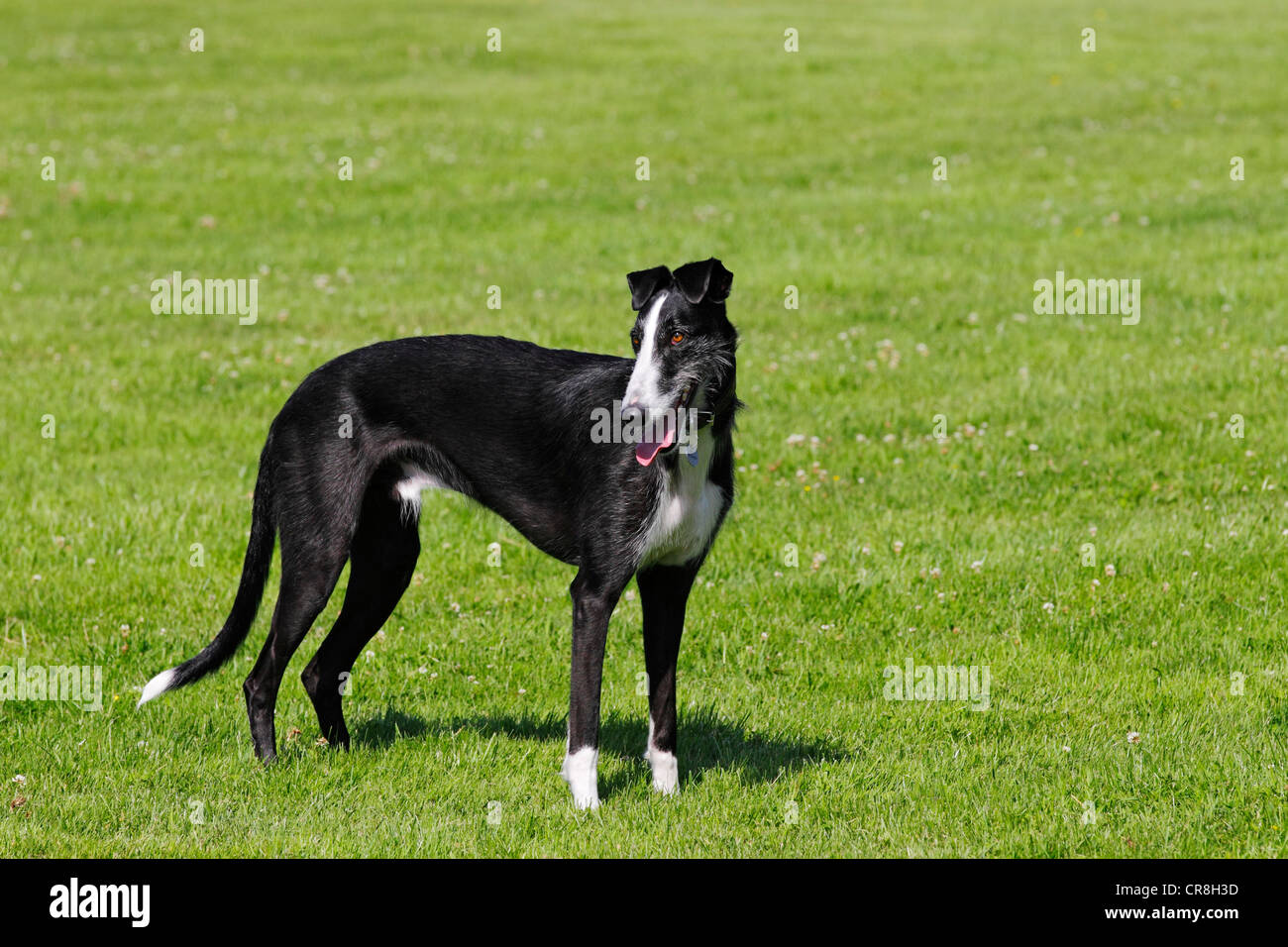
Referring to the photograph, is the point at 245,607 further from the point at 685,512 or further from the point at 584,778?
the point at 685,512

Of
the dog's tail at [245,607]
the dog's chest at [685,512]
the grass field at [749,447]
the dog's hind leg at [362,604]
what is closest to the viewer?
the dog's chest at [685,512]

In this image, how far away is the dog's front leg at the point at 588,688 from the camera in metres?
5.90

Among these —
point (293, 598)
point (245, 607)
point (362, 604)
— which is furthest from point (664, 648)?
point (245, 607)

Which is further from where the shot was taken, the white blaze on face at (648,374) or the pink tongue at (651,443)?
the pink tongue at (651,443)

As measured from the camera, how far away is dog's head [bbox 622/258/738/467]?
554 centimetres

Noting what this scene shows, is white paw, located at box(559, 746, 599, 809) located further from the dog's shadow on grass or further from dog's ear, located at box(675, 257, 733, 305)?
dog's ear, located at box(675, 257, 733, 305)

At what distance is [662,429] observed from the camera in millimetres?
5719

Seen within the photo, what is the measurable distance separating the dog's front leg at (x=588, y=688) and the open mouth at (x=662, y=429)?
0.59 metres

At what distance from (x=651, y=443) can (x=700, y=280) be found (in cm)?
66

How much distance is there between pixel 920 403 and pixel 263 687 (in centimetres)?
684

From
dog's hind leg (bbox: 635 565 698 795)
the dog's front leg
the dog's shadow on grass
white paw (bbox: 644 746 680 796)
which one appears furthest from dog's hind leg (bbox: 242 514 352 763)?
white paw (bbox: 644 746 680 796)

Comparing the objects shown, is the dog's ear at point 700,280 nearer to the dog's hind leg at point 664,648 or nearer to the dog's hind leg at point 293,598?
the dog's hind leg at point 664,648

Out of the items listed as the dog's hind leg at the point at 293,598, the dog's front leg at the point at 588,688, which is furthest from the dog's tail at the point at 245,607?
the dog's front leg at the point at 588,688

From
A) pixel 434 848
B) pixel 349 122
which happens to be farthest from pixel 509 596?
pixel 349 122
